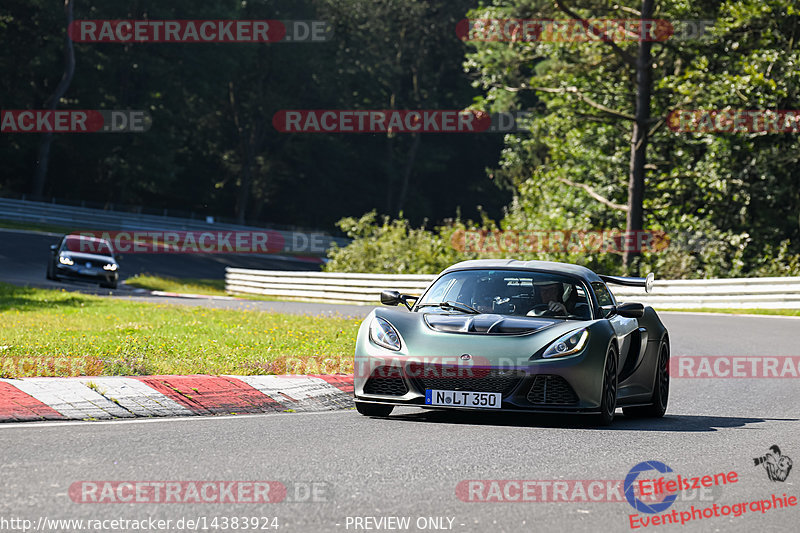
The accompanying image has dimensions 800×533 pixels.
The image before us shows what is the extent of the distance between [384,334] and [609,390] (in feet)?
6.23

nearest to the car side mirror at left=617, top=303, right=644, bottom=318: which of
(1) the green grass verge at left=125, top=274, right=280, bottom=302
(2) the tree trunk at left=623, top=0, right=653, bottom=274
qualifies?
(1) the green grass verge at left=125, top=274, right=280, bottom=302

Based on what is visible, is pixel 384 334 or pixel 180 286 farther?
pixel 180 286

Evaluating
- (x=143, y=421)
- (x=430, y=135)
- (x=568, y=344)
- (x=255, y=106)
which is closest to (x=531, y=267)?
(x=568, y=344)

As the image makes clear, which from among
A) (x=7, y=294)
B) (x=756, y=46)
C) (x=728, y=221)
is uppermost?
(x=756, y=46)

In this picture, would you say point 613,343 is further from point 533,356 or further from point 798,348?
point 798,348

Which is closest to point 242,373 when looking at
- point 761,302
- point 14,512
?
point 14,512

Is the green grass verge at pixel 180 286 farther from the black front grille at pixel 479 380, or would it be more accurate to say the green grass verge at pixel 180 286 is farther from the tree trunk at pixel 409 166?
the tree trunk at pixel 409 166

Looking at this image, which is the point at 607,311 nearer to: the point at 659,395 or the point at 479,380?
the point at 659,395

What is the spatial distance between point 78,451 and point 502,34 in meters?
32.3

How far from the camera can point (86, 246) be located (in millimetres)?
33531

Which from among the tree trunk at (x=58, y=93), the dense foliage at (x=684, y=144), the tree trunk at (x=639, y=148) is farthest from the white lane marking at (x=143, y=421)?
the tree trunk at (x=58, y=93)

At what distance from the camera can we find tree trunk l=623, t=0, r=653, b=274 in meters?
34.3

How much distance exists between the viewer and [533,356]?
29.7ft

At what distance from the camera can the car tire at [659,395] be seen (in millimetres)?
10883
